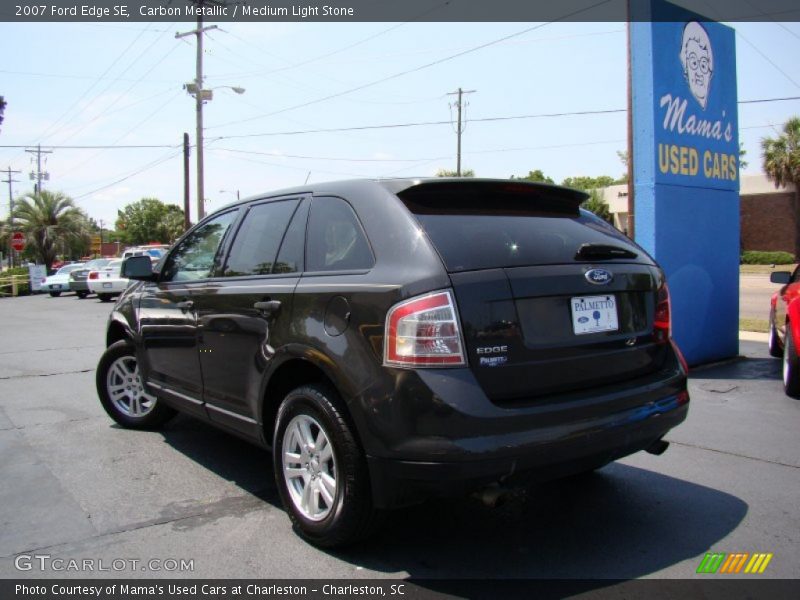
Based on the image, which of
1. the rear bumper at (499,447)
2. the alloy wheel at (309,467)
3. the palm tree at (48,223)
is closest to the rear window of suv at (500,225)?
the rear bumper at (499,447)

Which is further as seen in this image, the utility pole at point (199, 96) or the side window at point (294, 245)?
the utility pole at point (199, 96)

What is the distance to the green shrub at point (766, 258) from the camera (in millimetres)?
37250

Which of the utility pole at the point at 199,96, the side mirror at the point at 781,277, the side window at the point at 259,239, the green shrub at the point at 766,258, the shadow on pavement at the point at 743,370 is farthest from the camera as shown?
the green shrub at the point at 766,258

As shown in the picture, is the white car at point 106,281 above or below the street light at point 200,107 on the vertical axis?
below

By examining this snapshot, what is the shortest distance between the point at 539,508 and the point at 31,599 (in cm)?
251

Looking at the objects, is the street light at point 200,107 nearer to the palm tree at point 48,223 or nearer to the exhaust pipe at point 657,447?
the palm tree at point 48,223

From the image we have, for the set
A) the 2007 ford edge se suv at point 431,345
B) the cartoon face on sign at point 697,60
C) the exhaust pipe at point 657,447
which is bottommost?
the exhaust pipe at point 657,447

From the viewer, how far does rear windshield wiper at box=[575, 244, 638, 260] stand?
10.5 ft

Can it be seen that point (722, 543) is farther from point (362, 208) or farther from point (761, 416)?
point (761, 416)

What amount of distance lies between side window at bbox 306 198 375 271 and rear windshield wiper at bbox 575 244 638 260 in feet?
3.31

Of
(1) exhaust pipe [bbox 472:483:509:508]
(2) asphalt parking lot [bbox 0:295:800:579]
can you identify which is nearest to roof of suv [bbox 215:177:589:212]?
(1) exhaust pipe [bbox 472:483:509:508]

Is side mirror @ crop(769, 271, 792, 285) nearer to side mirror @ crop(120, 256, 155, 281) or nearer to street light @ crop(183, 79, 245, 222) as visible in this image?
side mirror @ crop(120, 256, 155, 281)

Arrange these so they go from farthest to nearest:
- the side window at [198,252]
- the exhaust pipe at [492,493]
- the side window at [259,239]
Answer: the side window at [198,252]
the side window at [259,239]
the exhaust pipe at [492,493]

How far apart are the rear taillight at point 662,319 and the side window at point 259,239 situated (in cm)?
205
